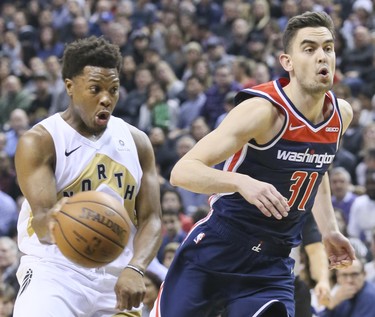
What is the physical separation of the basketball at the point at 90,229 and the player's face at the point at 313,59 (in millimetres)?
1284

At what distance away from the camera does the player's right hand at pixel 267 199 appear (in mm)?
4074

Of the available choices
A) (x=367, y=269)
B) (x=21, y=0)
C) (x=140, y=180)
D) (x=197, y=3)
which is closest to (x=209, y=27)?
(x=197, y=3)

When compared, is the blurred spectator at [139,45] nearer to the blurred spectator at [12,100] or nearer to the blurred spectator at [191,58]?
the blurred spectator at [191,58]

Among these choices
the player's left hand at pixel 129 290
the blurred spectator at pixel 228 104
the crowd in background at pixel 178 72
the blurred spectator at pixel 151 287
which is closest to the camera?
the player's left hand at pixel 129 290

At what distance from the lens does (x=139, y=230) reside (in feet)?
16.3

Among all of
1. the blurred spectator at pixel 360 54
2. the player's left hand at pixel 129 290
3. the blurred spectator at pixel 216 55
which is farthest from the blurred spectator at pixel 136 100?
the player's left hand at pixel 129 290

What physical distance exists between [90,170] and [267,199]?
1.18 meters

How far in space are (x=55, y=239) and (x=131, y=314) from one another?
0.70 meters

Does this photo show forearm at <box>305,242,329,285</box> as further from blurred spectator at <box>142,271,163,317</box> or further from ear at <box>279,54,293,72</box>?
ear at <box>279,54,293,72</box>

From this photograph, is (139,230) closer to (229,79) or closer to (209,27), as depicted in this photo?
(229,79)

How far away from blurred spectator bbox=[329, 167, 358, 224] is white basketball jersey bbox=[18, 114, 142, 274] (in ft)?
18.2

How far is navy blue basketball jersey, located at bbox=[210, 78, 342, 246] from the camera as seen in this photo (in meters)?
4.83

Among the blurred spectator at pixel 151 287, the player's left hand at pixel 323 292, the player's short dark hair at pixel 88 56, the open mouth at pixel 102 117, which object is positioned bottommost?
the blurred spectator at pixel 151 287

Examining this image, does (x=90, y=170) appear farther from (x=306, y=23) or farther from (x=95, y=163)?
(x=306, y=23)
